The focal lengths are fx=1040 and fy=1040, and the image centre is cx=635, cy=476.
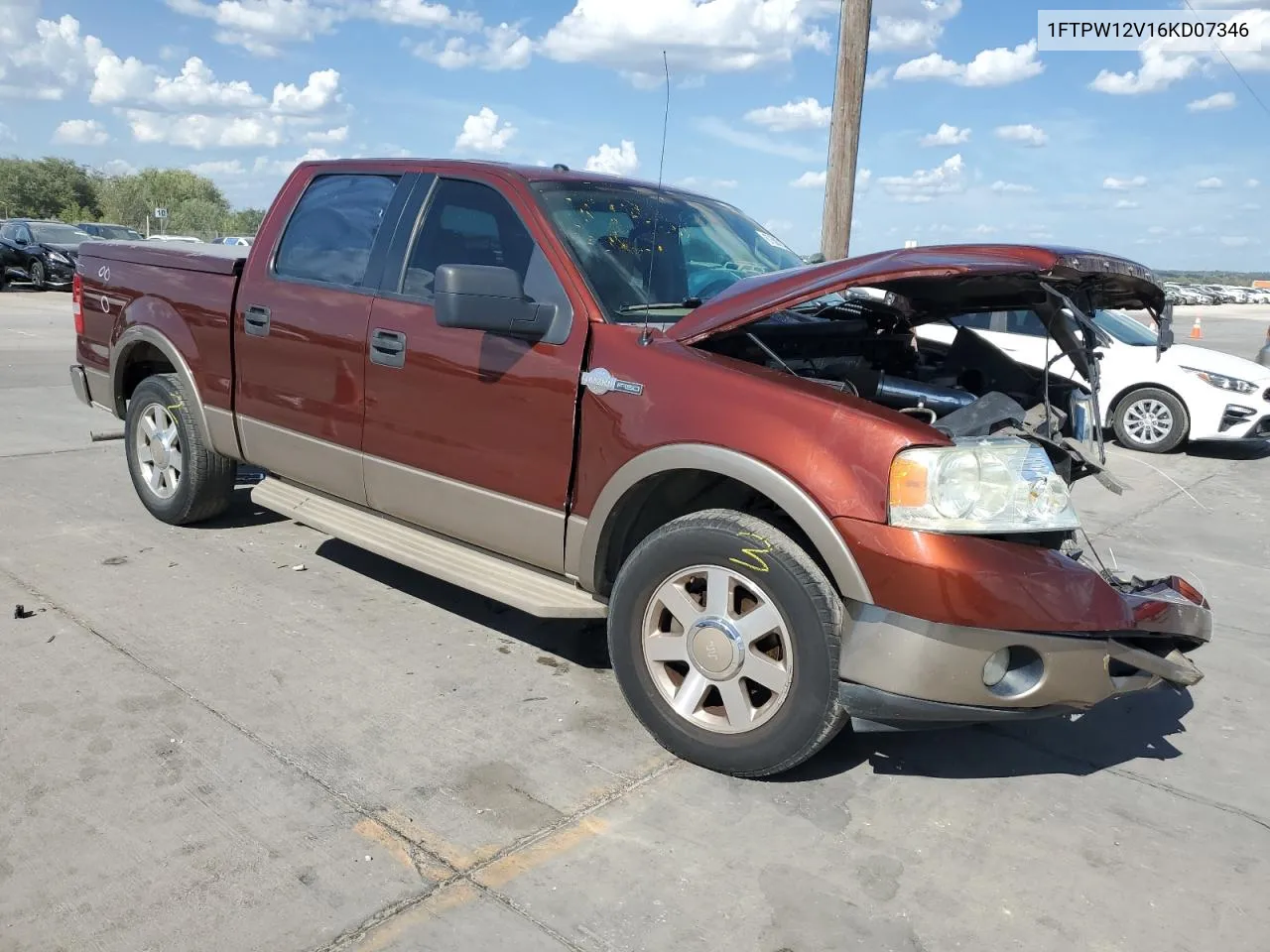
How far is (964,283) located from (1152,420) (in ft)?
26.2

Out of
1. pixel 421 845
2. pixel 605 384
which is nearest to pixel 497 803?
pixel 421 845

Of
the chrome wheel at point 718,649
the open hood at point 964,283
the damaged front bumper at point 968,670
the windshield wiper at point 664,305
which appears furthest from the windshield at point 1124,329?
the chrome wheel at point 718,649

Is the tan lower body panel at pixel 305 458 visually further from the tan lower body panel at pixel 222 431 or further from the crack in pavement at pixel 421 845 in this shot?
the crack in pavement at pixel 421 845

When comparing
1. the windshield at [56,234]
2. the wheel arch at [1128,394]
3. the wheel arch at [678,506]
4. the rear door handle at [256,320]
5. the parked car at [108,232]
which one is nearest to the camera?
the wheel arch at [678,506]

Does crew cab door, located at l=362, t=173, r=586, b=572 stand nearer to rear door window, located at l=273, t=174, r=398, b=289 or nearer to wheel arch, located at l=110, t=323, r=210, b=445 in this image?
rear door window, located at l=273, t=174, r=398, b=289

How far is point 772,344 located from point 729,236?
1003 millimetres

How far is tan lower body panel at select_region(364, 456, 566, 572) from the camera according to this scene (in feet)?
12.4

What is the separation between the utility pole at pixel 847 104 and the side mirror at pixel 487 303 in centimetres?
549

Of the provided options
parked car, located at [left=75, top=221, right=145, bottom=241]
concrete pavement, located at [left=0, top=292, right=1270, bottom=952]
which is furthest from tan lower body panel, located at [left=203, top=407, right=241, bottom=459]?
parked car, located at [left=75, top=221, right=145, bottom=241]

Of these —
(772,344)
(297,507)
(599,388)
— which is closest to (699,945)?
(599,388)

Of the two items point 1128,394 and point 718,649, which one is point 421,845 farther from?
point 1128,394

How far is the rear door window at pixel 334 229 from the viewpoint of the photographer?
449 cm

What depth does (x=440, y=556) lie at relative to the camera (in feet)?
13.4

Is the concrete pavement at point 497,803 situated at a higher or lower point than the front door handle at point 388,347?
lower
